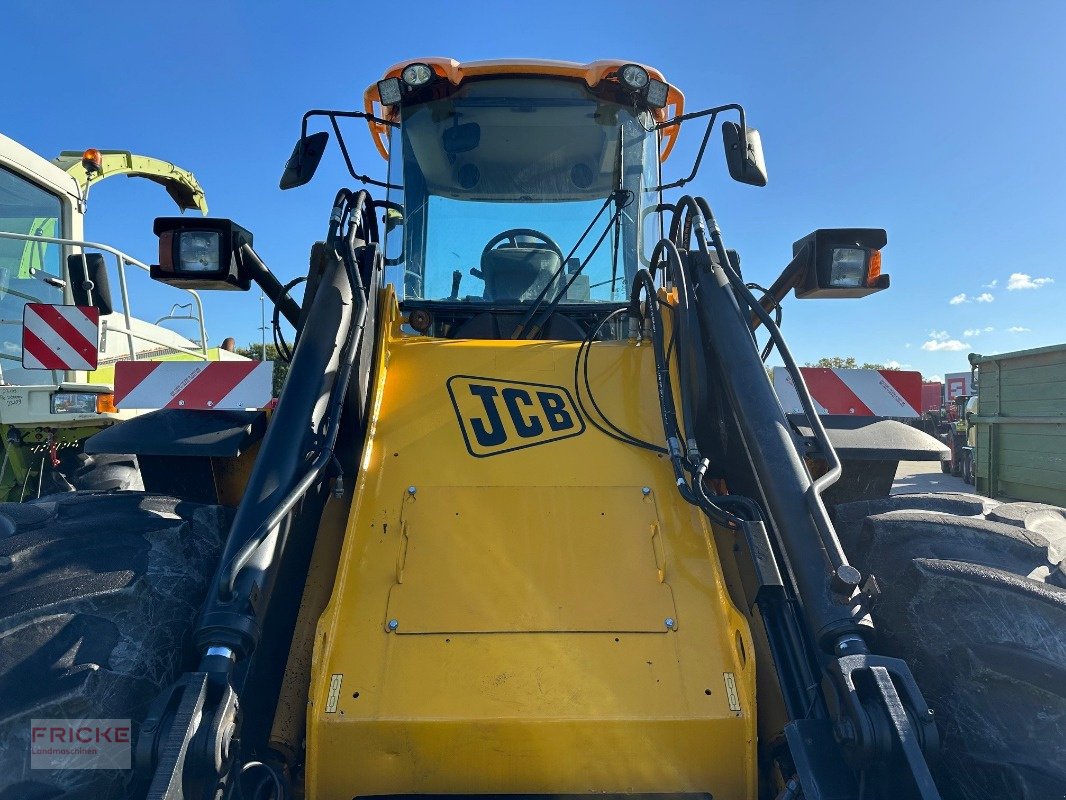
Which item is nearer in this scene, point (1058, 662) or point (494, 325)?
point (1058, 662)

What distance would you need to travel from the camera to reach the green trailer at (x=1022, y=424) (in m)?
8.59

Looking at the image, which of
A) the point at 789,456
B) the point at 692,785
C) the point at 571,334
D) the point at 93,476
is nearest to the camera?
the point at 692,785

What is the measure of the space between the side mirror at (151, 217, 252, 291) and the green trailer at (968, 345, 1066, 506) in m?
9.62

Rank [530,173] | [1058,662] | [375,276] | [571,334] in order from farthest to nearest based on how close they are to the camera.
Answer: [530,173]
[571,334]
[375,276]
[1058,662]

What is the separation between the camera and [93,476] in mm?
5164

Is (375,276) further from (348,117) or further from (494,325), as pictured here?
(348,117)

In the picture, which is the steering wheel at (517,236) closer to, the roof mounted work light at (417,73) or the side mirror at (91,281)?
the roof mounted work light at (417,73)

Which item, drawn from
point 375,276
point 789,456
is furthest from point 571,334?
point 789,456

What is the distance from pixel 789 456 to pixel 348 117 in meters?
2.38

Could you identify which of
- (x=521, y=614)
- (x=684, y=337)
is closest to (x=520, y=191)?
(x=684, y=337)

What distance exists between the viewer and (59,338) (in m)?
5.14

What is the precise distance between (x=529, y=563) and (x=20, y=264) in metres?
5.91

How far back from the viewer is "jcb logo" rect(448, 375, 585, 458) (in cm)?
230

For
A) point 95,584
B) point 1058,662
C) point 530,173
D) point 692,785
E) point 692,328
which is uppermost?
point 530,173
